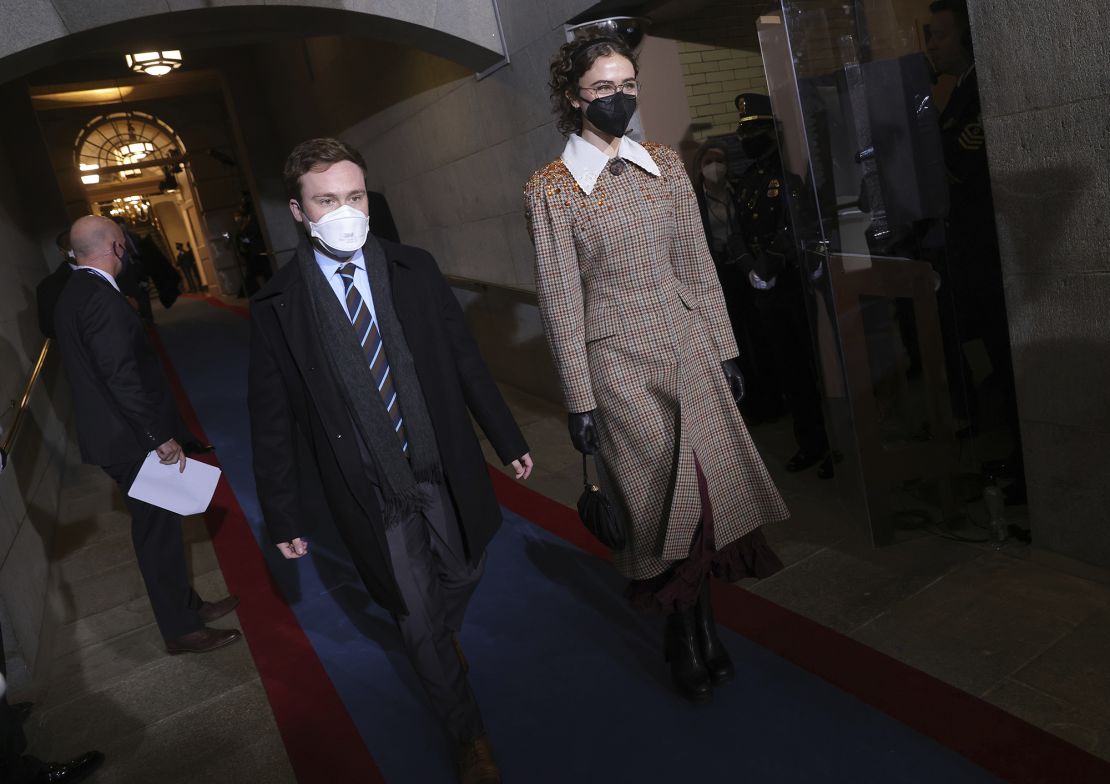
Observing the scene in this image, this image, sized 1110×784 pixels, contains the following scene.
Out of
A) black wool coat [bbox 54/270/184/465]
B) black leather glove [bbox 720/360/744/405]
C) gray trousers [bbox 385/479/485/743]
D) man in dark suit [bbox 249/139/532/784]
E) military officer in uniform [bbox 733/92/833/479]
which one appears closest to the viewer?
man in dark suit [bbox 249/139/532/784]

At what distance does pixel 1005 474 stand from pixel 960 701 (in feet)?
4.72

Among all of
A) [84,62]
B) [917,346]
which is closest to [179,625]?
[917,346]

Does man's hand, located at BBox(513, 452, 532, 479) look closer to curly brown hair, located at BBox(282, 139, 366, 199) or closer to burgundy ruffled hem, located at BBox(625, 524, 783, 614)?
burgundy ruffled hem, located at BBox(625, 524, 783, 614)

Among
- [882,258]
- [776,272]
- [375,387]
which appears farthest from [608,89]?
[776,272]

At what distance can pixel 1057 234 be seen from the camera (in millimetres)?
2461

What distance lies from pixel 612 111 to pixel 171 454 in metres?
2.13

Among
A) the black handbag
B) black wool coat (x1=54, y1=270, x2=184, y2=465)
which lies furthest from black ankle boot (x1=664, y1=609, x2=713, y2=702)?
black wool coat (x1=54, y1=270, x2=184, y2=465)

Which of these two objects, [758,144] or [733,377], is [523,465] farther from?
[758,144]

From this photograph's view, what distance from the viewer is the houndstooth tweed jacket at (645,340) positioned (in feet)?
7.38

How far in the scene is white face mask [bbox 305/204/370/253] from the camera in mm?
2057

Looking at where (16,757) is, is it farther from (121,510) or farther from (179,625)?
(121,510)

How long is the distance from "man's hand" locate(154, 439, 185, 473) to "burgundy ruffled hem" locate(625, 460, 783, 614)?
6.04 feet

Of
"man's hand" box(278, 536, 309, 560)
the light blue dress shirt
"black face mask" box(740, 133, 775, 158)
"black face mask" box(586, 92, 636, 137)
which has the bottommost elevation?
"man's hand" box(278, 536, 309, 560)

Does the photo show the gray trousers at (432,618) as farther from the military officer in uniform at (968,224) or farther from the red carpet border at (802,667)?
the military officer in uniform at (968,224)
